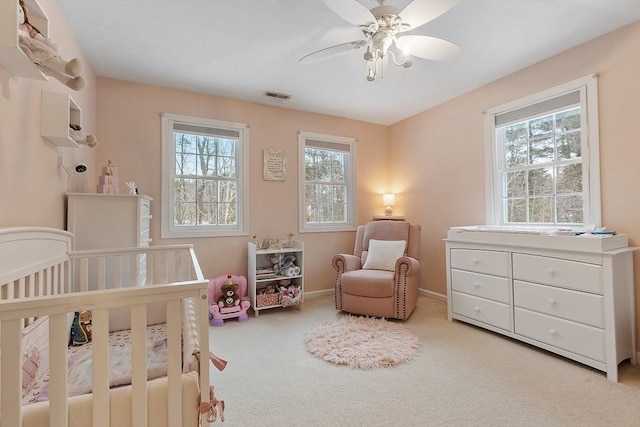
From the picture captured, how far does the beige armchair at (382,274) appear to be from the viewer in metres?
2.93

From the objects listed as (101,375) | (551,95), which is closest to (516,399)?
(101,375)

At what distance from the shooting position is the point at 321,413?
163 cm

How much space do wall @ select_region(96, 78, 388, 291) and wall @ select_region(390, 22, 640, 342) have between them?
510 millimetres

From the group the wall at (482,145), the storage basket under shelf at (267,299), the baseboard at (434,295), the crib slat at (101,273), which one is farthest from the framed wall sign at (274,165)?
the baseboard at (434,295)

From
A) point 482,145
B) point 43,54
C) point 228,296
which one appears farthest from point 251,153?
point 482,145

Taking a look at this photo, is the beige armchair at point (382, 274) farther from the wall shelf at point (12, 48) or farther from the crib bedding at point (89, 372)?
the wall shelf at point (12, 48)

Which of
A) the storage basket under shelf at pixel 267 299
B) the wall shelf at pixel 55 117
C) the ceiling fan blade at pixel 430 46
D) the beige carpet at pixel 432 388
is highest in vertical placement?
the ceiling fan blade at pixel 430 46

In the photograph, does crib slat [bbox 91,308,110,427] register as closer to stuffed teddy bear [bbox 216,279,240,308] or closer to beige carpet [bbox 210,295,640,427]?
beige carpet [bbox 210,295,640,427]

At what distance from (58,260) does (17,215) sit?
421 mm

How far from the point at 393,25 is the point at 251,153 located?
2.29m

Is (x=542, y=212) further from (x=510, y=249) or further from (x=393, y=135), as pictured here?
(x=393, y=135)

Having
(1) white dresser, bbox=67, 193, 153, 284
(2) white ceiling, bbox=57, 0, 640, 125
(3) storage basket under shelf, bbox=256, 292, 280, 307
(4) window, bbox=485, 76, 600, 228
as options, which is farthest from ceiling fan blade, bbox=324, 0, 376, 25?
(3) storage basket under shelf, bbox=256, 292, 280, 307

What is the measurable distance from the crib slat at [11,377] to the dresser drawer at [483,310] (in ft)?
9.56

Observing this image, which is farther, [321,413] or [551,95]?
[551,95]
